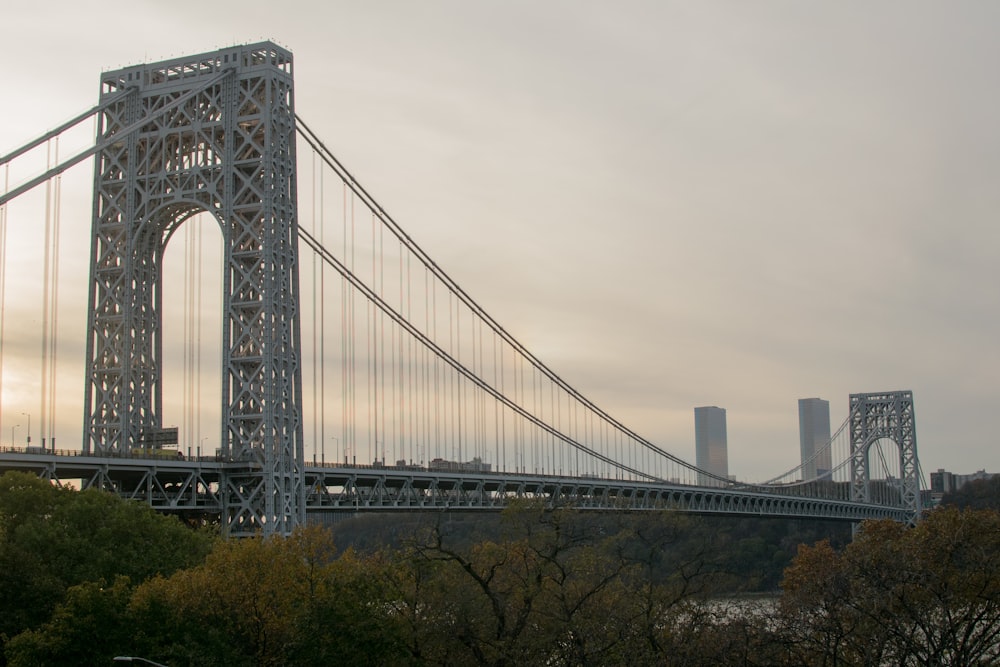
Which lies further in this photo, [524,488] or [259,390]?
[524,488]

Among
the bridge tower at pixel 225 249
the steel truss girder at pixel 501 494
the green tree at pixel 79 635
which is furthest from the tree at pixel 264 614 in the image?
the bridge tower at pixel 225 249

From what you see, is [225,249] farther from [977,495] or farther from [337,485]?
[977,495]

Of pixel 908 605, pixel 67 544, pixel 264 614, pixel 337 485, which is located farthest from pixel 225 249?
pixel 908 605

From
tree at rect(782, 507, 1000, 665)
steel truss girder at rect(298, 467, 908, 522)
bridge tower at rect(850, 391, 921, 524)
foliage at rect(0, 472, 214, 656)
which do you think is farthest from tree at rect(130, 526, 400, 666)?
bridge tower at rect(850, 391, 921, 524)

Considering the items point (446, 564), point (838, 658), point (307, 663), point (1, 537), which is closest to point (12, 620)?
point (1, 537)

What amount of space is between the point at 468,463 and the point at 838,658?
52.5 meters

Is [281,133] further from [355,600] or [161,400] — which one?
[355,600]

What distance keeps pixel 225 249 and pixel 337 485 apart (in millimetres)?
14750

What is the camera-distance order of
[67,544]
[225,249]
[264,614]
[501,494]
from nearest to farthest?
[264,614]
[67,544]
[225,249]
[501,494]

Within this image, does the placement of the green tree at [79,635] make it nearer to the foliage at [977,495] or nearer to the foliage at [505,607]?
the foliage at [505,607]

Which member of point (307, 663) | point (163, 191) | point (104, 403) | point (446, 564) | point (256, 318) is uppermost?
point (163, 191)

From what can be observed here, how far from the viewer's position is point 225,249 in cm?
6116

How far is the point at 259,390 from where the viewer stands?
60094mm

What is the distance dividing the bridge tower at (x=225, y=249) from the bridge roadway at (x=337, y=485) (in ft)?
3.20
